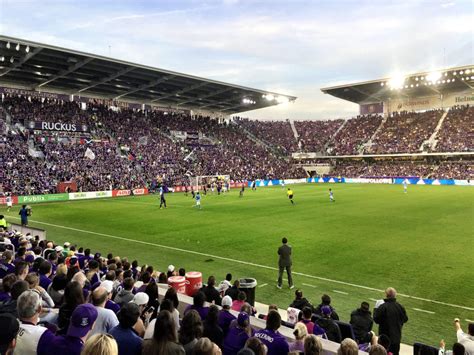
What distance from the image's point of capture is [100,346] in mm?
3031

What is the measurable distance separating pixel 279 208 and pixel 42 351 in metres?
28.4

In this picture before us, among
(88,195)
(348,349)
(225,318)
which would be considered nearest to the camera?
(348,349)

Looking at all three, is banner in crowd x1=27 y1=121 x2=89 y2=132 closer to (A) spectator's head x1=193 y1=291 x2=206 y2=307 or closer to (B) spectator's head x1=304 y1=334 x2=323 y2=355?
(A) spectator's head x1=193 y1=291 x2=206 y2=307

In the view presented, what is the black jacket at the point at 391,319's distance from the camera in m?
7.49

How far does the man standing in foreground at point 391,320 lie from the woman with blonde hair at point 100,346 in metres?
6.15

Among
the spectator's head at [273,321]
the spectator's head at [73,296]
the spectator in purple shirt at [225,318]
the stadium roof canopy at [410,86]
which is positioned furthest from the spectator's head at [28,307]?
the stadium roof canopy at [410,86]

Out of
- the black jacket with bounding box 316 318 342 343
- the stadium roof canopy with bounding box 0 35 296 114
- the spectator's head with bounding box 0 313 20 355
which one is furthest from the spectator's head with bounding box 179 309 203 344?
the stadium roof canopy with bounding box 0 35 296 114

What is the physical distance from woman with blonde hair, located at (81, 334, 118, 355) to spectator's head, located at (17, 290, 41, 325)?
5.97 ft

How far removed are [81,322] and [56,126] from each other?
51.3 m

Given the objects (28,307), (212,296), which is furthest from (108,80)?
(28,307)

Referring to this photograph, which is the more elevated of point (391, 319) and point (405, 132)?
point (405, 132)

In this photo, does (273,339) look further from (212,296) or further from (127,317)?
(212,296)

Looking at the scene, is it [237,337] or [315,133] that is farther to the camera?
[315,133]

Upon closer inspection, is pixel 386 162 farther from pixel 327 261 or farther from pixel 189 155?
pixel 327 261
